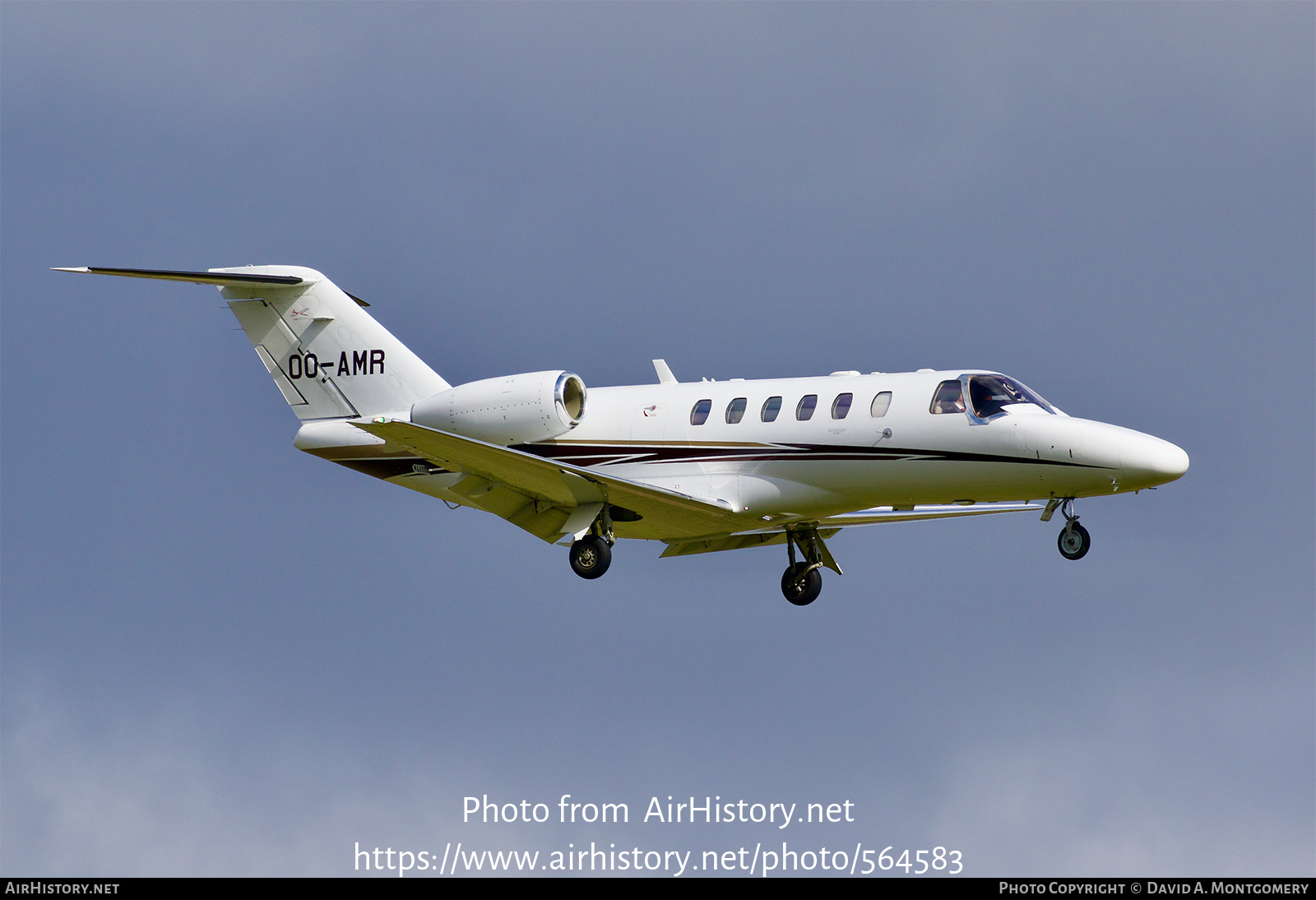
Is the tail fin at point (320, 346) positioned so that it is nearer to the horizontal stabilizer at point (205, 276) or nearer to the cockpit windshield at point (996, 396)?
the horizontal stabilizer at point (205, 276)

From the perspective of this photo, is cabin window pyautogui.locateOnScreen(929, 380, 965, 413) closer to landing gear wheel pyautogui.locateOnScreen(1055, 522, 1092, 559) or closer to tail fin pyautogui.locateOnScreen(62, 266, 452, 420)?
landing gear wheel pyautogui.locateOnScreen(1055, 522, 1092, 559)

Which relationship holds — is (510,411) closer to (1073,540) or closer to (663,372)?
(663,372)

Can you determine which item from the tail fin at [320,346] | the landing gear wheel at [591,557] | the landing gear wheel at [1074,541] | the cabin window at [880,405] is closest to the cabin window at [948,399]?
the cabin window at [880,405]

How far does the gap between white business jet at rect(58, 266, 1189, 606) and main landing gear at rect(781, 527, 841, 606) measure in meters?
0.03

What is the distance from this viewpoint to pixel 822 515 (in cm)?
2217

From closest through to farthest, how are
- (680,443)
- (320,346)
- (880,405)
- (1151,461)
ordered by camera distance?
(1151,461) < (880,405) < (680,443) < (320,346)

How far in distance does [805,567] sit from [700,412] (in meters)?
3.58

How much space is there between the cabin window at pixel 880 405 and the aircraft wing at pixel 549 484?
8.29ft

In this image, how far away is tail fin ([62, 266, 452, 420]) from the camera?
24.6m

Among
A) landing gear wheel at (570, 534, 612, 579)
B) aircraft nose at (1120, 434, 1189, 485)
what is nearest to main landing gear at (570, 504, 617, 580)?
landing gear wheel at (570, 534, 612, 579)

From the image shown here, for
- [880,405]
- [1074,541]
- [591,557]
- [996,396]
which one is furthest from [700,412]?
[1074,541]

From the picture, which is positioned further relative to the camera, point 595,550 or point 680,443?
point 680,443

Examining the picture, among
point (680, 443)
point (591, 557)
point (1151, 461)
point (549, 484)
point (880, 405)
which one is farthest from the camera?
point (680, 443)

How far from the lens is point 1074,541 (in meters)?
20.1
